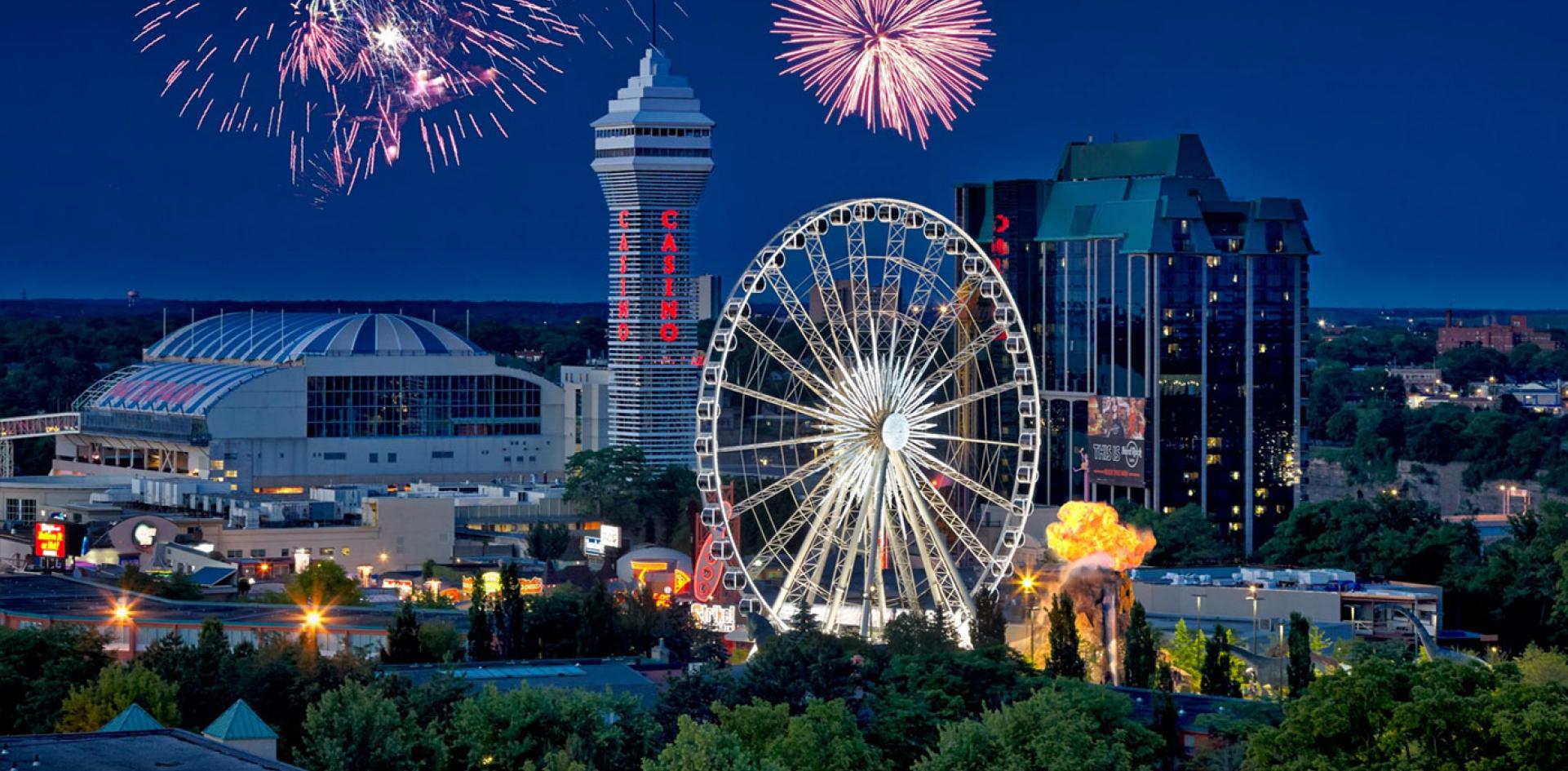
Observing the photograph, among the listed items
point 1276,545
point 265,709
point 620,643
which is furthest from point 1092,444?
point 265,709

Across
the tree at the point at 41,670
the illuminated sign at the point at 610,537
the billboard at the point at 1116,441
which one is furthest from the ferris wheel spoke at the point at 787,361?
the billboard at the point at 1116,441

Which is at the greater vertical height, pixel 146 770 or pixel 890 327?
pixel 890 327

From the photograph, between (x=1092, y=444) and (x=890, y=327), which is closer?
(x=890, y=327)

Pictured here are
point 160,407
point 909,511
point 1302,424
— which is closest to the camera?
point 909,511

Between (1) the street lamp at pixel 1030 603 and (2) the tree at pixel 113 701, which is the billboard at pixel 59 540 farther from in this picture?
(2) the tree at pixel 113 701

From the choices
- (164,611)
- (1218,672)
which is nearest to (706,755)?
(1218,672)

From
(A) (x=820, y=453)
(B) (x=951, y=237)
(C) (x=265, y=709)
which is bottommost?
(C) (x=265, y=709)

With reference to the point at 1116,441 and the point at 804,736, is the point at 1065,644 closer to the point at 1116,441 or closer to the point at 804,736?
the point at 804,736

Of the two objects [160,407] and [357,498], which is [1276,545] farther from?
[160,407]
